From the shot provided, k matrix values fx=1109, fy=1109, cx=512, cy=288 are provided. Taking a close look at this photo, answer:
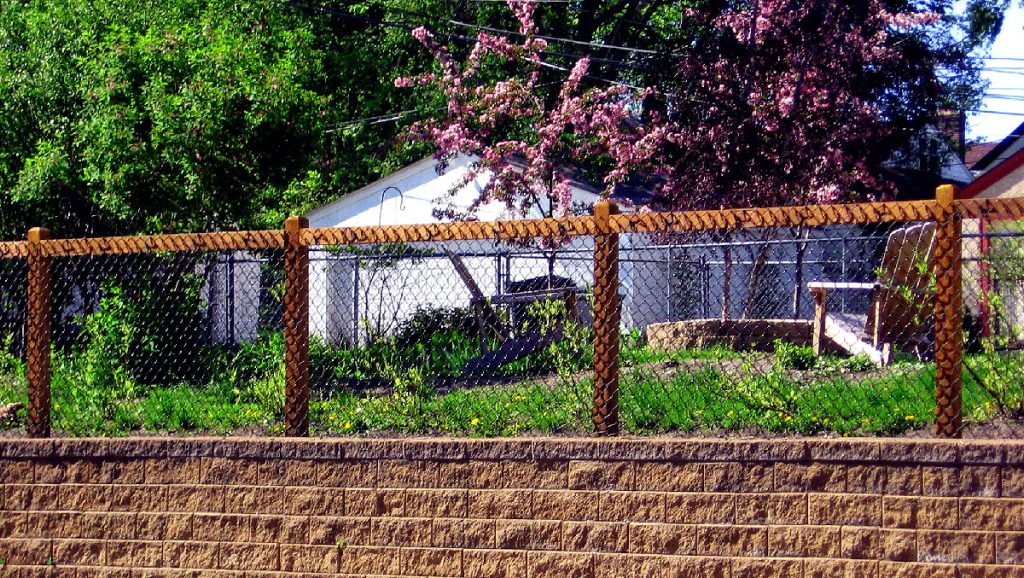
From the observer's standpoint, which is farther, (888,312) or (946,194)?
(888,312)

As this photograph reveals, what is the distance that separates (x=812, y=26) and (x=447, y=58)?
5185 millimetres

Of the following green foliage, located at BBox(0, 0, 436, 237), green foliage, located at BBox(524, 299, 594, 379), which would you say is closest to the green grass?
green foliage, located at BBox(524, 299, 594, 379)

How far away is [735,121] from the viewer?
1270 centimetres

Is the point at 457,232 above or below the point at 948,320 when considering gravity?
above

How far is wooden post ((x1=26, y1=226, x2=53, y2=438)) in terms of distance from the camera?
639 cm

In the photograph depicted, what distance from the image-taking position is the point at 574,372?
229 inches

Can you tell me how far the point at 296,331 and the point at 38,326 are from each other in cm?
172

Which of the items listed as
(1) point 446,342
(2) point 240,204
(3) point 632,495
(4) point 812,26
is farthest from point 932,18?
(3) point 632,495

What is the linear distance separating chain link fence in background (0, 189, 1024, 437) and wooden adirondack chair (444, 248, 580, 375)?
16 millimetres

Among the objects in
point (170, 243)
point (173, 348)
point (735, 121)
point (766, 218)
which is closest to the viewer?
point (766, 218)

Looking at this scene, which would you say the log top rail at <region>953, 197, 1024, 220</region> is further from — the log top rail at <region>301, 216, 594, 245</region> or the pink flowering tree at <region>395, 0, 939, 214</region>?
the pink flowering tree at <region>395, 0, 939, 214</region>

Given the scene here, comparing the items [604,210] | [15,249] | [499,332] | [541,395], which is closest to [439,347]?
[499,332]

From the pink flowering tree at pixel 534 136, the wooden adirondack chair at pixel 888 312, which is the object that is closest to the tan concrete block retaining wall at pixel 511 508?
the wooden adirondack chair at pixel 888 312

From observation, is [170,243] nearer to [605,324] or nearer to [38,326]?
[38,326]
